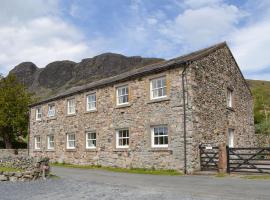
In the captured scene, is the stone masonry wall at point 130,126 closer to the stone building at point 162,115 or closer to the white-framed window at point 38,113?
the stone building at point 162,115

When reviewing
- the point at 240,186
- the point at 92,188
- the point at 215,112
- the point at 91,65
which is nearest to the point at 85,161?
the point at 215,112

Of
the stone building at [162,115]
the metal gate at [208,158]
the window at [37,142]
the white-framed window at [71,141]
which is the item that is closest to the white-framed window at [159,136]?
the stone building at [162,115]

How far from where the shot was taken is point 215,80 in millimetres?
21297

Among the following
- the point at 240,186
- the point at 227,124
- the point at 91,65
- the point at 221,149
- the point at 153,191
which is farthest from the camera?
the point at 91,65

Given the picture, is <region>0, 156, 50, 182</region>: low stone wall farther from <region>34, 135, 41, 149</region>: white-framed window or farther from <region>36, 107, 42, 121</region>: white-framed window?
<region>36, 107, 42, 121</region>: white-framed window

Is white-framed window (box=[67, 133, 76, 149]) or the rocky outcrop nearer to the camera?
white-framed window (box=[67, 133, 76, 149])

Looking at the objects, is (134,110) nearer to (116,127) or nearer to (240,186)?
(116,127)

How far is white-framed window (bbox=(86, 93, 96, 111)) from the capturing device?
25.2 meters

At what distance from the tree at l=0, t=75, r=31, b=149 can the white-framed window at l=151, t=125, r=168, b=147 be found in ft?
86.1

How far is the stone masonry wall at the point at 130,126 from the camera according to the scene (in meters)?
19.0

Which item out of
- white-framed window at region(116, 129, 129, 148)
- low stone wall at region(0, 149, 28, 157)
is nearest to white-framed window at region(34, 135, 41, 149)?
low stone wall at region(0, 149, 28, 157)

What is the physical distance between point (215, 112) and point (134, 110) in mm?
4924

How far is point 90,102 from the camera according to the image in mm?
25672

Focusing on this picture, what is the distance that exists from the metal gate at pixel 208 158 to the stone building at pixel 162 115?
431 millimetres
